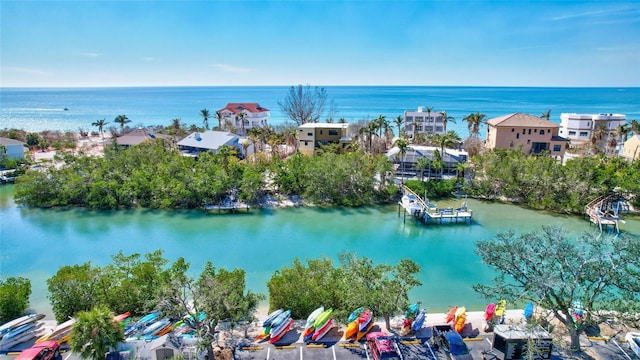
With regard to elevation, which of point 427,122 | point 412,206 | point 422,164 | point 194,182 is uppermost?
point 427,122

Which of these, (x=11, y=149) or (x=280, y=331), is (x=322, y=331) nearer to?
(x=280, y=331)

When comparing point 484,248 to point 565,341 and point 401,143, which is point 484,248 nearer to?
point 565,341

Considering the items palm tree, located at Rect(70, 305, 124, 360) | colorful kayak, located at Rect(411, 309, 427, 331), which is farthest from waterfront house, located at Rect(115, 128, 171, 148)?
colorful kayak, located at Rect(411, 309, 427, 331)

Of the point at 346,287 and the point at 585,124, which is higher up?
the point at 585,124

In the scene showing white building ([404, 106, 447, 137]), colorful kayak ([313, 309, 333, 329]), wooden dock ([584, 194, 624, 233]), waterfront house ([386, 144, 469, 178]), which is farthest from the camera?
white building ([404, 106, 447, 137])

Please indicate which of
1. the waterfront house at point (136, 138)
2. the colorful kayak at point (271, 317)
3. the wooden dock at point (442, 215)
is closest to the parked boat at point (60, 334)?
the colorful kayak at point (271, 317)

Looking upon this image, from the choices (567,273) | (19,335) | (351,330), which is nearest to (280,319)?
(351,330)

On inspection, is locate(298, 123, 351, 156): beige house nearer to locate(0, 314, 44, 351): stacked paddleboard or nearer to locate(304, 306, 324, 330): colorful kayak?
locate(304, 306, 324, 330): colorful kayak
